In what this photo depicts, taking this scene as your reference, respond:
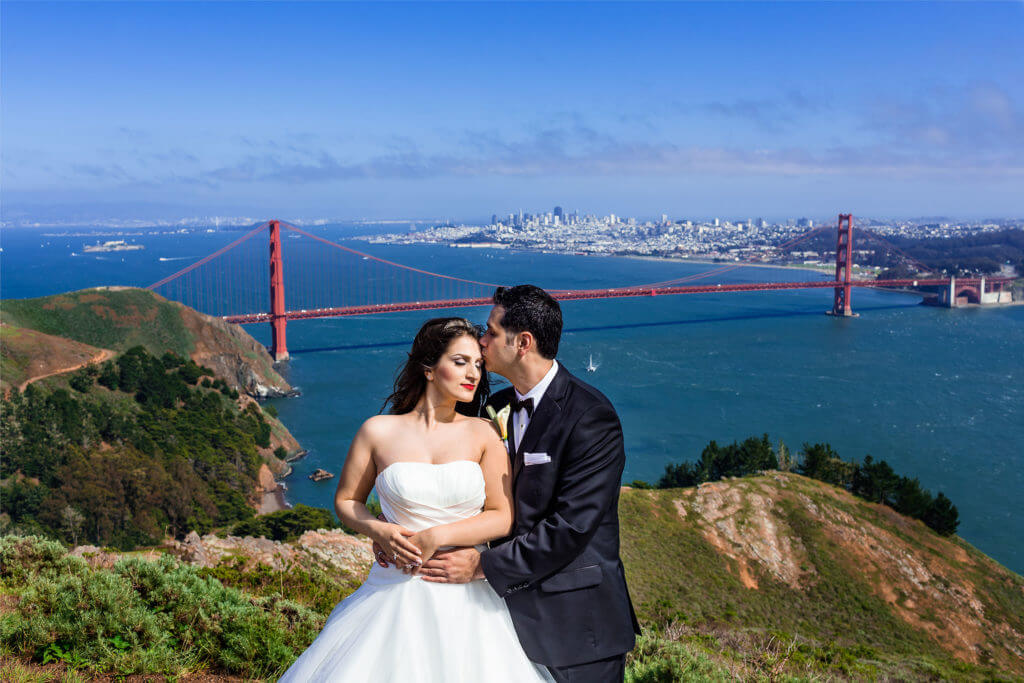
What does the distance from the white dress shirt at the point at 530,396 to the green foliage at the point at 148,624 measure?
1633 mm

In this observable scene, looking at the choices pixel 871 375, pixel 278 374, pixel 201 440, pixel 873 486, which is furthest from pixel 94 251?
pixel 873 486

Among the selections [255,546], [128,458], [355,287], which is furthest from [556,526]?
[355,287]

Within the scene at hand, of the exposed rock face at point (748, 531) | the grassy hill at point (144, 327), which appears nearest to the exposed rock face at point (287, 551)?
the exposed rock face at point (748, 531)

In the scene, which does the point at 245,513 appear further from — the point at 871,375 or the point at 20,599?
the point at 871,375

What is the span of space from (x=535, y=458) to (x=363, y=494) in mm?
489

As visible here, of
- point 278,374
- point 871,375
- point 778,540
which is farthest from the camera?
point 871,375

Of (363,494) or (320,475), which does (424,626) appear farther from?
(320,475)

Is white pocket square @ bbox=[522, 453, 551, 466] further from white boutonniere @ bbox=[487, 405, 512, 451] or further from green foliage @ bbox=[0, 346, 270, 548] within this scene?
green foliage @ bbox=[0, 346, 270, 548]

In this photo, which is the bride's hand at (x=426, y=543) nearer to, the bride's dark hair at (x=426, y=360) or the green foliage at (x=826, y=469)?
the bride's dark hair at (x=426, y=360)

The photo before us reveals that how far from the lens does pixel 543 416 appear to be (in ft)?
6.22

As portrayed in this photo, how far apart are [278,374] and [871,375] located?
93.1ft

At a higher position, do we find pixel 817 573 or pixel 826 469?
pixel 826 469

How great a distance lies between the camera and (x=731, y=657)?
4195mm

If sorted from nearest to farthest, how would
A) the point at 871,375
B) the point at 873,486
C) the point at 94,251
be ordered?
the point at 873,486 → the point at 871,375 → the point at 94,251
